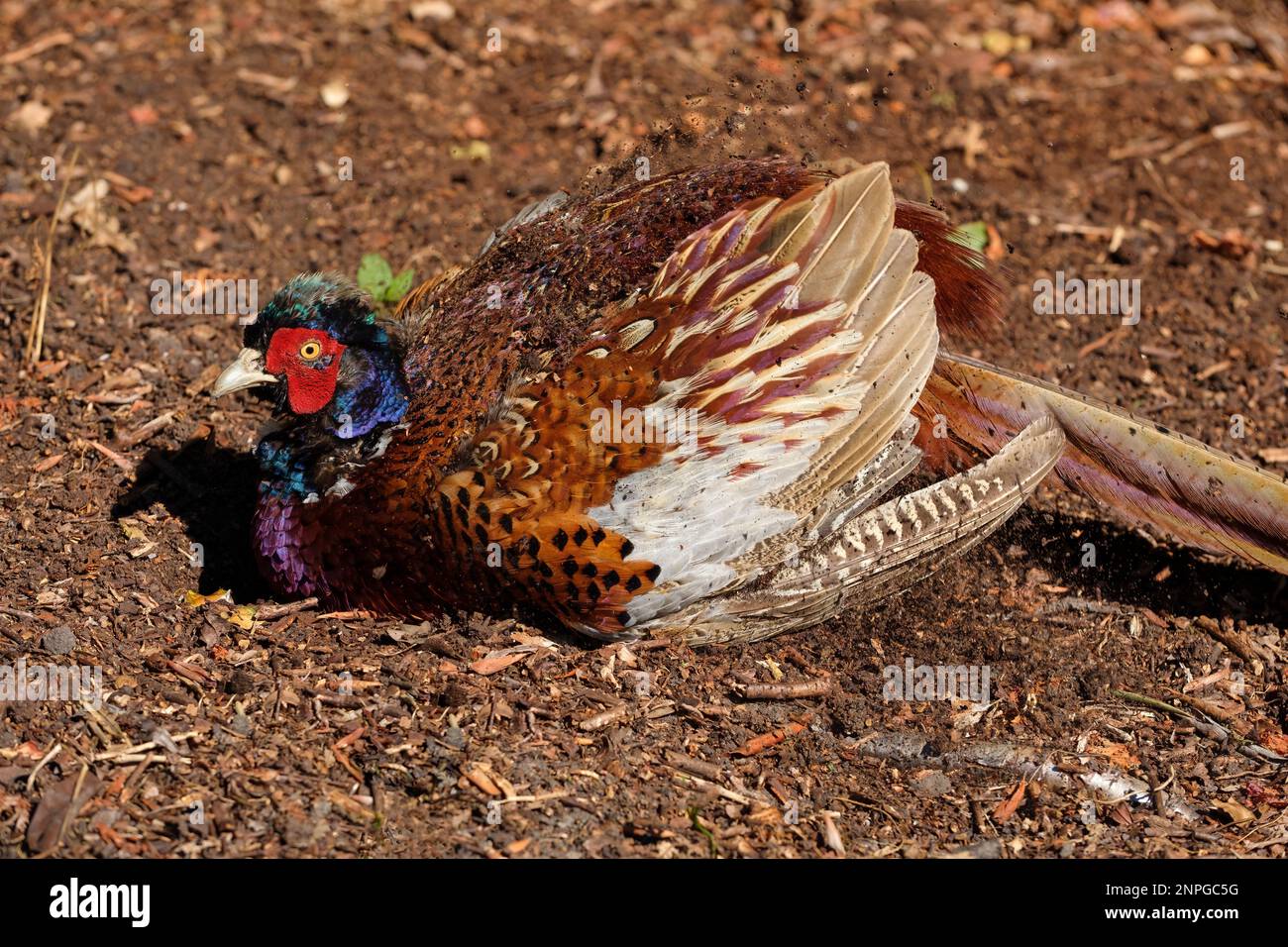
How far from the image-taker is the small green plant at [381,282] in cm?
601

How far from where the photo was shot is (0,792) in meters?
3.66

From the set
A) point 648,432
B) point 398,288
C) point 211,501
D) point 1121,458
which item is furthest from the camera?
point 398,288

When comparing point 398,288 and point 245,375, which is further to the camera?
point 398,288

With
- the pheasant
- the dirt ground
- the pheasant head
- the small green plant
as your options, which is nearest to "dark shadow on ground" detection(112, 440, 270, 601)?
the dirt ground

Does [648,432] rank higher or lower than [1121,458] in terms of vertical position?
higher

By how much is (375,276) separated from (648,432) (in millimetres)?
2215

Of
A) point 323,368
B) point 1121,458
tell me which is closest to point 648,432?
point 323,368

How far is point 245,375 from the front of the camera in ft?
14.9

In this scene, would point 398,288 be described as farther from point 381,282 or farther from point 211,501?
point 211,501

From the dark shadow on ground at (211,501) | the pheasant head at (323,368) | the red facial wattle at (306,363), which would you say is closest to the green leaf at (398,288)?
the dark shadow on ground at (211,501)

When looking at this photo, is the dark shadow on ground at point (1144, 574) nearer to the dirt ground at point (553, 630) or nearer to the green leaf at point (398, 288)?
the dirt ground at point (553, 630)

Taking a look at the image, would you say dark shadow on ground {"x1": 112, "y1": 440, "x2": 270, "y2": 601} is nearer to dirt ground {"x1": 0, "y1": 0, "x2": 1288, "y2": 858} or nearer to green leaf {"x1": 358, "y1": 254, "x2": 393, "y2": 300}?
dirt ground {"x1": 0, "y1": 0, "x2": 1288, "y2": 858}

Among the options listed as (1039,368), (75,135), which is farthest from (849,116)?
(75,135)

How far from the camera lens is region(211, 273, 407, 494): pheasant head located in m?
4.54
